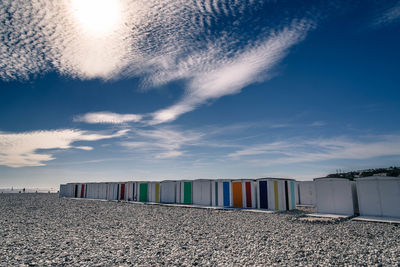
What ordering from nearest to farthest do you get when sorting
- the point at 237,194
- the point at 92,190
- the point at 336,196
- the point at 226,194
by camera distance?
1. the point at 336,196
2. the point at 237,194
3. the point at 226,194
4. the point at 92,190

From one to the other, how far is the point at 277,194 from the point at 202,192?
832cm

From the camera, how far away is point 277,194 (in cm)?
2139

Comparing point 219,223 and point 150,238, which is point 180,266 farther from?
point 219,223

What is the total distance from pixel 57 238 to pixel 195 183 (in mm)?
16773

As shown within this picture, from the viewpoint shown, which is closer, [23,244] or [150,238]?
[23,244]

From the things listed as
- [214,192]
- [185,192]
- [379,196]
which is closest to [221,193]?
[214,192]

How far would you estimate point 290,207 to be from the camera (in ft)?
72.2

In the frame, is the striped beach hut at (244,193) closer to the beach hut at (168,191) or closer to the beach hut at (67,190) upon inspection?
the beach hut at (168,191)

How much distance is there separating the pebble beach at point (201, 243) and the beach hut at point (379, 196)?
2220mm

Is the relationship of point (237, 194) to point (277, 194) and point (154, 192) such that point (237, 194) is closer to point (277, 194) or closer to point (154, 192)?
point (277, 194)

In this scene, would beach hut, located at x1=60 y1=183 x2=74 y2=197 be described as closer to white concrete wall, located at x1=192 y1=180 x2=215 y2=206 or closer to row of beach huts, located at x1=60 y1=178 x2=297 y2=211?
row of beach huts, located at x1=60 y1=178 x2=297 y2=211

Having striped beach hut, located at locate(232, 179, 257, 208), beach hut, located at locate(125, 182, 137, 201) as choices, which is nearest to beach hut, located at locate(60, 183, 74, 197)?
beach hut, located at locate(125, 182, 137, 201)

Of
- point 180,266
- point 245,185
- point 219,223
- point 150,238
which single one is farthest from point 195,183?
point 180,266

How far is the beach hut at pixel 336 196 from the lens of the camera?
58.5 feet
